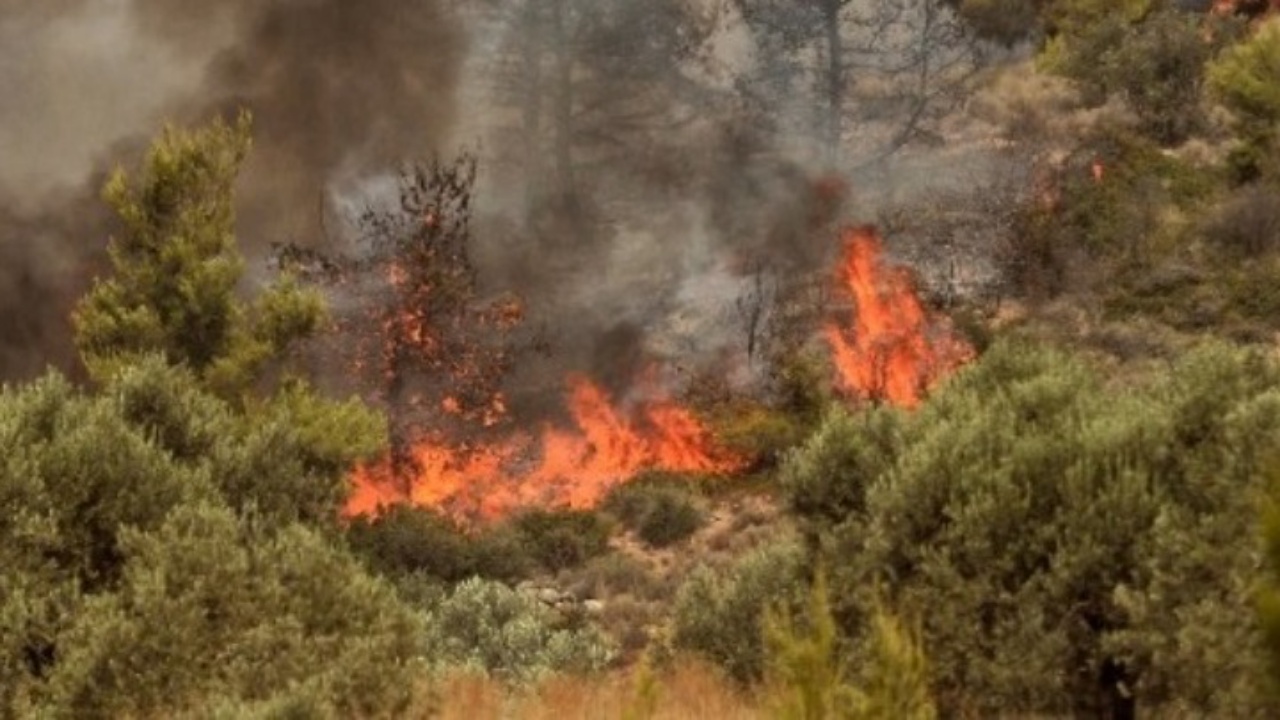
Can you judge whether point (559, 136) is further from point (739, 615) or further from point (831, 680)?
point (831, 680)

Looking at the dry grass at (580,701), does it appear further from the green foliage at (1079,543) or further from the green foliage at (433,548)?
the green foliage at (433,548)

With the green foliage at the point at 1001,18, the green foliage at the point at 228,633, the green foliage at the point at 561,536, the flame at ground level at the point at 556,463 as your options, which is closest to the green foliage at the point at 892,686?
the green foliage at the point at 228,633

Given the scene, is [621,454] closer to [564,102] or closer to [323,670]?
[564,102]

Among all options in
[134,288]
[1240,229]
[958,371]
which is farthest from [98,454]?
[1240,229]

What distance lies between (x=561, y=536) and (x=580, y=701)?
17049mm

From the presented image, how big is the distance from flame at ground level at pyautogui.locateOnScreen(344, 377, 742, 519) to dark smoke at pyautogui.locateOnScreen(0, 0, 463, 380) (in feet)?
26.8

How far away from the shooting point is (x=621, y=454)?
112 ft

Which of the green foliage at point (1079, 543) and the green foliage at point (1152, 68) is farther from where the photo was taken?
the green foliage at point (1152, 68)

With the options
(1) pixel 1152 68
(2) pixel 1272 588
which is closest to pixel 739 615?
(2) pixel 1272 588

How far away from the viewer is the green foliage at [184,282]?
75.8 feet

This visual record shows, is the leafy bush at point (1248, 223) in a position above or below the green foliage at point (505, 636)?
above

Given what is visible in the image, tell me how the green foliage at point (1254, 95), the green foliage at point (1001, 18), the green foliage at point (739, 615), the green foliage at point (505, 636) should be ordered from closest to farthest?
1. the green foliage at point (739, 615)
2. the green foliage at point (505, 636)
3. the green foliage at point (1254, 95)
4. the green foliage at point (1001, 18)

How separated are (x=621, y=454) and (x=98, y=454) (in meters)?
21.9

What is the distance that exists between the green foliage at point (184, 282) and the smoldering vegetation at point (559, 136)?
11.7 m
